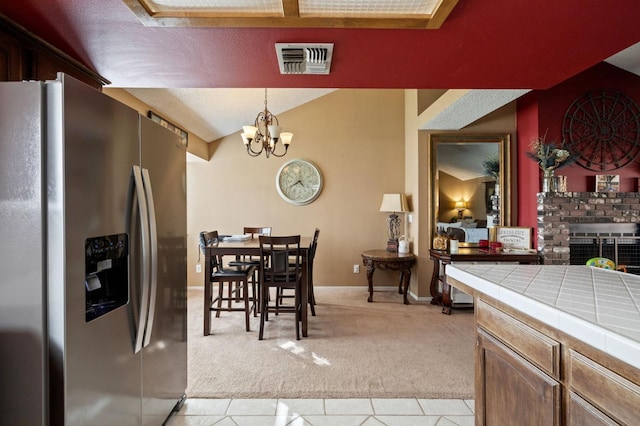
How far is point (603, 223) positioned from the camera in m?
3.47

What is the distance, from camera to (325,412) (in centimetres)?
208

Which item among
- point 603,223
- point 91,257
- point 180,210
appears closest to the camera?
point 91,257

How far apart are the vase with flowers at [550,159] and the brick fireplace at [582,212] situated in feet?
0.40

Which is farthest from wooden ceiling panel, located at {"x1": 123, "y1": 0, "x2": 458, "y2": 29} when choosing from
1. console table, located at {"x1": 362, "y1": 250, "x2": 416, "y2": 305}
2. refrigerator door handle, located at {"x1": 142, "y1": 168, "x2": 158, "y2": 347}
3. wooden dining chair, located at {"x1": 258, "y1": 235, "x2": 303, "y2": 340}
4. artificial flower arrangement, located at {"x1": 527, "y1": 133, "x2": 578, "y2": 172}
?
console table, located at {"x1": 362, "y1": 250, "x2": 416, "y2": 305}

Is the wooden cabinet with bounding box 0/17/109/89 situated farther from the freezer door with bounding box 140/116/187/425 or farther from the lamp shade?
the lamp shade

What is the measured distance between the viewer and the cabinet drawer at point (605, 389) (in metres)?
0.76

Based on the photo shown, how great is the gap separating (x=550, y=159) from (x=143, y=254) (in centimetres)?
376

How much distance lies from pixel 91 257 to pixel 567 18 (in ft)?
7.71

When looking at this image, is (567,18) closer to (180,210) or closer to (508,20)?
(508,20)

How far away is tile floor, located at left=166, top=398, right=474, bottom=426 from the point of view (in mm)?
1987

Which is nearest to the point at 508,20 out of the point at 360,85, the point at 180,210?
the point at 360,85

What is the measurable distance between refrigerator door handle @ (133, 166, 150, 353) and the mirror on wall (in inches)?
147

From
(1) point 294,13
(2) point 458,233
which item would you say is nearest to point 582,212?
(2) point 458,233

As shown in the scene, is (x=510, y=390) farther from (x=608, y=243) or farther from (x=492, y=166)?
(x=492, y=166)
